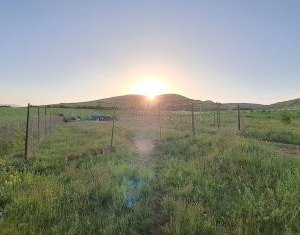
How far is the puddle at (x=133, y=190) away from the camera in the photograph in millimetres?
10185

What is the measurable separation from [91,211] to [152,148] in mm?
10872

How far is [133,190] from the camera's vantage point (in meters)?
10.9

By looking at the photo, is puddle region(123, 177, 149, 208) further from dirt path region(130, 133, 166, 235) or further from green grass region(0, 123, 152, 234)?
dirt path region(130, 133, 166, 235)

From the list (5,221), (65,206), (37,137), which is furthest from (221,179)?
(37,137)

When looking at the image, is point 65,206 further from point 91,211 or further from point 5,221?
point 5,221

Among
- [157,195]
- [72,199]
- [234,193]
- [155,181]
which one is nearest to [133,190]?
[157,195]

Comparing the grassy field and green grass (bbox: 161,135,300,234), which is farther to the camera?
the grassy field

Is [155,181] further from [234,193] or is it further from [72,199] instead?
[72,199]

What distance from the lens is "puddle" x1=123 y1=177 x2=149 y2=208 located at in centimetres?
1019

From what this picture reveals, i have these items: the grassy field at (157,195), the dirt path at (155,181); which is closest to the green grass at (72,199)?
the grassy field at (157,195)

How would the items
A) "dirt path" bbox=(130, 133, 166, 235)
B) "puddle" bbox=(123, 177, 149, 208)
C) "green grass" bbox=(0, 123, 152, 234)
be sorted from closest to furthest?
"green grass" bbox=(0, 123, 152, 234), "dirt path" bbox=(130, 133, 166, 235), "puddle" bbox=(123, 177, 149, 208)

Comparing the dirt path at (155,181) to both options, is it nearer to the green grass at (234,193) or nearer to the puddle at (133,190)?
the green grass at (234,193)

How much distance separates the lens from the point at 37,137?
2159 centimetres

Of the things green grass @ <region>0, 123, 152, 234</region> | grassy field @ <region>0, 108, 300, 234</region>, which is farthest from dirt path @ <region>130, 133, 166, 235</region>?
green grass @ <region>0, 123, 152, 234</region>
